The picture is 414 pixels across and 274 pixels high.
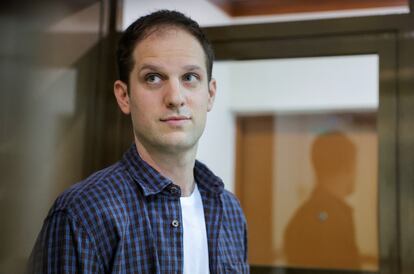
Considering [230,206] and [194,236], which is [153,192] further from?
[230,206]

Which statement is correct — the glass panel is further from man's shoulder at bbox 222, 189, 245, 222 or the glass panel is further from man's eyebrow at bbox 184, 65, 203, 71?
man's eyebrow at bbox 184, 65, 203, 71

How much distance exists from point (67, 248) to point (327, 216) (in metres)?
1.25

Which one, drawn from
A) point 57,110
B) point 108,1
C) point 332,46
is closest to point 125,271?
point 57,110

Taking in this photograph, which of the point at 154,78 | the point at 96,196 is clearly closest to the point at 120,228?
the point at 96,196

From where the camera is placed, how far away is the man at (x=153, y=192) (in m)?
1.11

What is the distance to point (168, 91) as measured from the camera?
121 centimetres

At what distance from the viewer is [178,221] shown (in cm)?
121

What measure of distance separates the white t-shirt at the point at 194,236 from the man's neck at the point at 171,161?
0.16 feet

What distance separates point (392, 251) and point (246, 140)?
0.61m

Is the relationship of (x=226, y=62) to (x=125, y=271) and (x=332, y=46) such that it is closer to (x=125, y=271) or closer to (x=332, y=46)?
(x=332, y=46)

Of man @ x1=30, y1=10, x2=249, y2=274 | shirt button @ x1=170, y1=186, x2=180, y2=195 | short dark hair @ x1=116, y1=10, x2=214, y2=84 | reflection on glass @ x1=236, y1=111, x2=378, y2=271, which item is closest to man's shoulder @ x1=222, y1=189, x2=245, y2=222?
man @ x1=30, y1=10, x2=249, y2=274

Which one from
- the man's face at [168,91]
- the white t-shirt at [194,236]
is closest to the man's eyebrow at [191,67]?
the man's face at [168,91]

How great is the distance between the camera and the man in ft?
3.65

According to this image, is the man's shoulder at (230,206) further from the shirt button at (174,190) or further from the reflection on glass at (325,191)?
the reflection on glass at (325,191)
